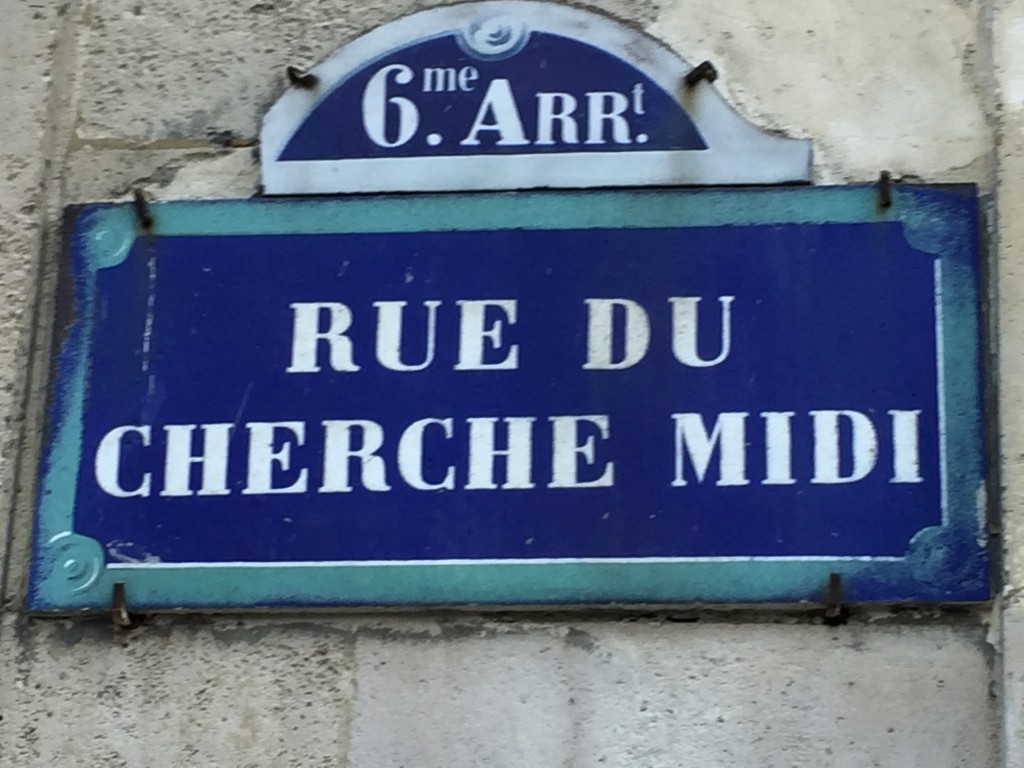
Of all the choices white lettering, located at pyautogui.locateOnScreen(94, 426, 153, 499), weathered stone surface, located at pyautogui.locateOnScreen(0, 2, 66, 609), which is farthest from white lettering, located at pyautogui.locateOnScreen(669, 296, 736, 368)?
weathered stone surface, located at pyautogui.locateOnScreen(0, 2, 66, 609)

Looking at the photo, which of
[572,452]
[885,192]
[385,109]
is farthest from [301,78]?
[885,192]

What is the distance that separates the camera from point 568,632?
2.18 m

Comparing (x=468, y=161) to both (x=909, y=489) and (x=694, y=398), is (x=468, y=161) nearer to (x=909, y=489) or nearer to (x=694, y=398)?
(x=694, y=398)

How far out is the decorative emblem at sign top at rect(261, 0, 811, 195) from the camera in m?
2.39

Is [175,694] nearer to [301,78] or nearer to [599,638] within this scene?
[599,638]

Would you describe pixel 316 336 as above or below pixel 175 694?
above

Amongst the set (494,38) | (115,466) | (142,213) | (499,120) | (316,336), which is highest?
(494,38)

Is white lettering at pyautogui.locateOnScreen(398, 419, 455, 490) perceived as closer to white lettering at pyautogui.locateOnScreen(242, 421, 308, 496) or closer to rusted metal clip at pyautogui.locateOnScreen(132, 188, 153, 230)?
white lettering at pyautogui.locateOnScreen(242, 421, 308, 496)

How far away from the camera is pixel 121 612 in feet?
7.25

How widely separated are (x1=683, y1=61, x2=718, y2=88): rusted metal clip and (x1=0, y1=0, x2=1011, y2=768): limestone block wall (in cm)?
5

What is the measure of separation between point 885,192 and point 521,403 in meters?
0.46

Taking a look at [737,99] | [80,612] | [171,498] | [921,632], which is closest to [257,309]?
[171,498]

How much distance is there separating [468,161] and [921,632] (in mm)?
724

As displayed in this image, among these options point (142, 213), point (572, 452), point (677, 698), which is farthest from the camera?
point (142, 213)
